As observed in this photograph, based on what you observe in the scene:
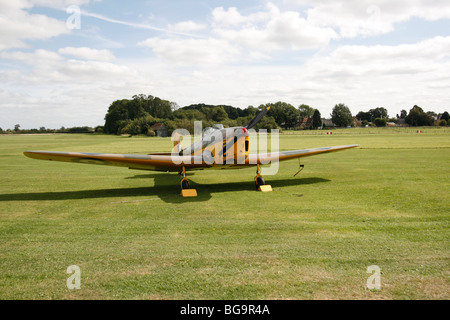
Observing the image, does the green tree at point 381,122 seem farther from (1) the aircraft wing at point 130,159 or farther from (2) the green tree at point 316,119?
(1) the aircraft wing at point 130,159

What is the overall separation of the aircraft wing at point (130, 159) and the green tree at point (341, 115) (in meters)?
150

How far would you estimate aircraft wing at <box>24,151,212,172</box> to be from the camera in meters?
9.39

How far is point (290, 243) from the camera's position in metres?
5.42

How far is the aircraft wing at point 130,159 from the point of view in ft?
30.8

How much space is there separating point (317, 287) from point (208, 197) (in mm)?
6062

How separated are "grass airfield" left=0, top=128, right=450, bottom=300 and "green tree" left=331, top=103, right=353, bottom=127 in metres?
147

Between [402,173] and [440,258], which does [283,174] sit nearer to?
[402,173]

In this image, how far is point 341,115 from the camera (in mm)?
147000

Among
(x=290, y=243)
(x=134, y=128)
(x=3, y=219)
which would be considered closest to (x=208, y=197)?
Result: (x=290, y=243)

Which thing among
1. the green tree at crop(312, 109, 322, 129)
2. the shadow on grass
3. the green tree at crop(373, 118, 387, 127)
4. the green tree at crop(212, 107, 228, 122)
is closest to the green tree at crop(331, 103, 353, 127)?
the green tree at crop(312, 109, 322, 129)

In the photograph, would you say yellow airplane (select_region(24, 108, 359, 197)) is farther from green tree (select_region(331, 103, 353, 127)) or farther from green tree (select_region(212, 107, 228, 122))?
green tree (select_region(331, 103, 353, 127))

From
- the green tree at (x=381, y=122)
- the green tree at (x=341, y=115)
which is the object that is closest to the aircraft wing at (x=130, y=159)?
the green tree at (x=341, y=115)

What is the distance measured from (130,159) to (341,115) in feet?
497

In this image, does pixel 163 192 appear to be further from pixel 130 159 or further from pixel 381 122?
pixel 381 122
